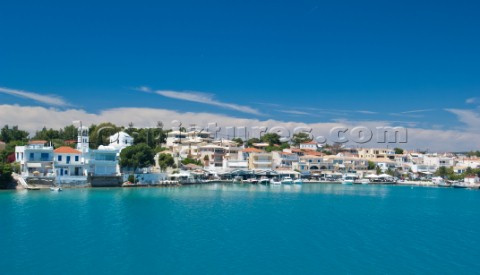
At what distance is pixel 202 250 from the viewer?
20.6 meters

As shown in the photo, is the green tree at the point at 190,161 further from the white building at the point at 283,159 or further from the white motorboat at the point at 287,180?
the white motorboat at the point at 287,180

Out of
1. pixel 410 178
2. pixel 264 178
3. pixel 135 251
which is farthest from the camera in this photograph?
pixel 410 178

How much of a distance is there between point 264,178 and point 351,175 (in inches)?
725

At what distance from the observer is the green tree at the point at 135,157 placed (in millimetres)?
52456

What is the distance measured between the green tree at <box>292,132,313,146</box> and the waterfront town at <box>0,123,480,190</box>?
30 centimetres

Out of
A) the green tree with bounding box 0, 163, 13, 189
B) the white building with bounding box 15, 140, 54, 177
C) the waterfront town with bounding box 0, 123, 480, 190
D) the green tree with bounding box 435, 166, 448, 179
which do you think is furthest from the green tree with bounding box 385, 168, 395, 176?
the green tree with bounding box 0, 163, 13, 189

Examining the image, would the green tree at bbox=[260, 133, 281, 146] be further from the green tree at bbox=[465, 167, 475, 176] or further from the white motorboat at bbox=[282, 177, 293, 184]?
the green tree at bbox=[465, 167, 475, 176]

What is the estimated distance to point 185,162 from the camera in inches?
2744

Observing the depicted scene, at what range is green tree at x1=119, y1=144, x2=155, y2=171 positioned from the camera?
52456mm

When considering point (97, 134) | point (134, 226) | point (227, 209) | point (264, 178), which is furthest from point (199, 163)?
point (134, 226)

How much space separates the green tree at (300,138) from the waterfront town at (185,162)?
0.30 meters

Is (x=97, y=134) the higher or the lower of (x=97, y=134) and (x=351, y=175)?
the higher

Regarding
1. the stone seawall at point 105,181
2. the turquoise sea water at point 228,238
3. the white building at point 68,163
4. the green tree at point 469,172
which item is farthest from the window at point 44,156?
the green tree at point 469,172

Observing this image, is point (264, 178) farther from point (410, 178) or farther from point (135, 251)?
point (135, 251)
